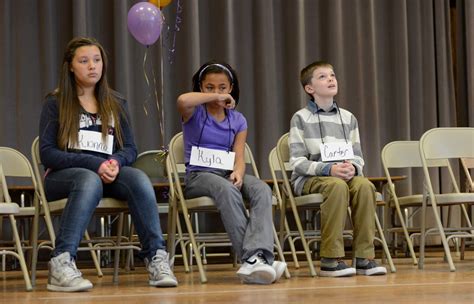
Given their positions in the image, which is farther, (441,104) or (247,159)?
(441,104)

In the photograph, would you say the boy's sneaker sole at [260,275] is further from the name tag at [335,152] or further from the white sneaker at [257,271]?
the name tag at [335,152]

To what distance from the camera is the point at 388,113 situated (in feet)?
22.7

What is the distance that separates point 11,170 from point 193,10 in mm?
2357

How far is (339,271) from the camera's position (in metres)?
3.92

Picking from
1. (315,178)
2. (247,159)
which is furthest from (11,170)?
(315,178)

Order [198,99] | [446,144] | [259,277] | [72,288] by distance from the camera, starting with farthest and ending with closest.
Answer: [446,144] < [198,99] < [259,277] < [72,288]

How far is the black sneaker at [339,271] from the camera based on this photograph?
3.91 meters

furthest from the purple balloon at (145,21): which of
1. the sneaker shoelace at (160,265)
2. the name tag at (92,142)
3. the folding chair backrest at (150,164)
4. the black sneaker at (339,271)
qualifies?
the sneaker shoelace at (160,265)

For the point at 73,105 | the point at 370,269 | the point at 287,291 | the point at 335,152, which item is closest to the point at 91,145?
the point at 73,105

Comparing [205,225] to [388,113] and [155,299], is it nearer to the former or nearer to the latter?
[388,113]

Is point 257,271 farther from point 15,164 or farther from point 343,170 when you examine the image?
point 15,164

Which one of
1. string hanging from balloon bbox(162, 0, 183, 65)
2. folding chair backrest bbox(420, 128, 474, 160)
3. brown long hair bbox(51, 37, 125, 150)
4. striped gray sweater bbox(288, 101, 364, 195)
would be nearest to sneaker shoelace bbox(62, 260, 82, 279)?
brown long hair bbox(51, 37, 125, 150)

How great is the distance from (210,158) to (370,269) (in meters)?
0.91

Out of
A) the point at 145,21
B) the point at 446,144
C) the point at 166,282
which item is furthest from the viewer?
the point at 145,21
